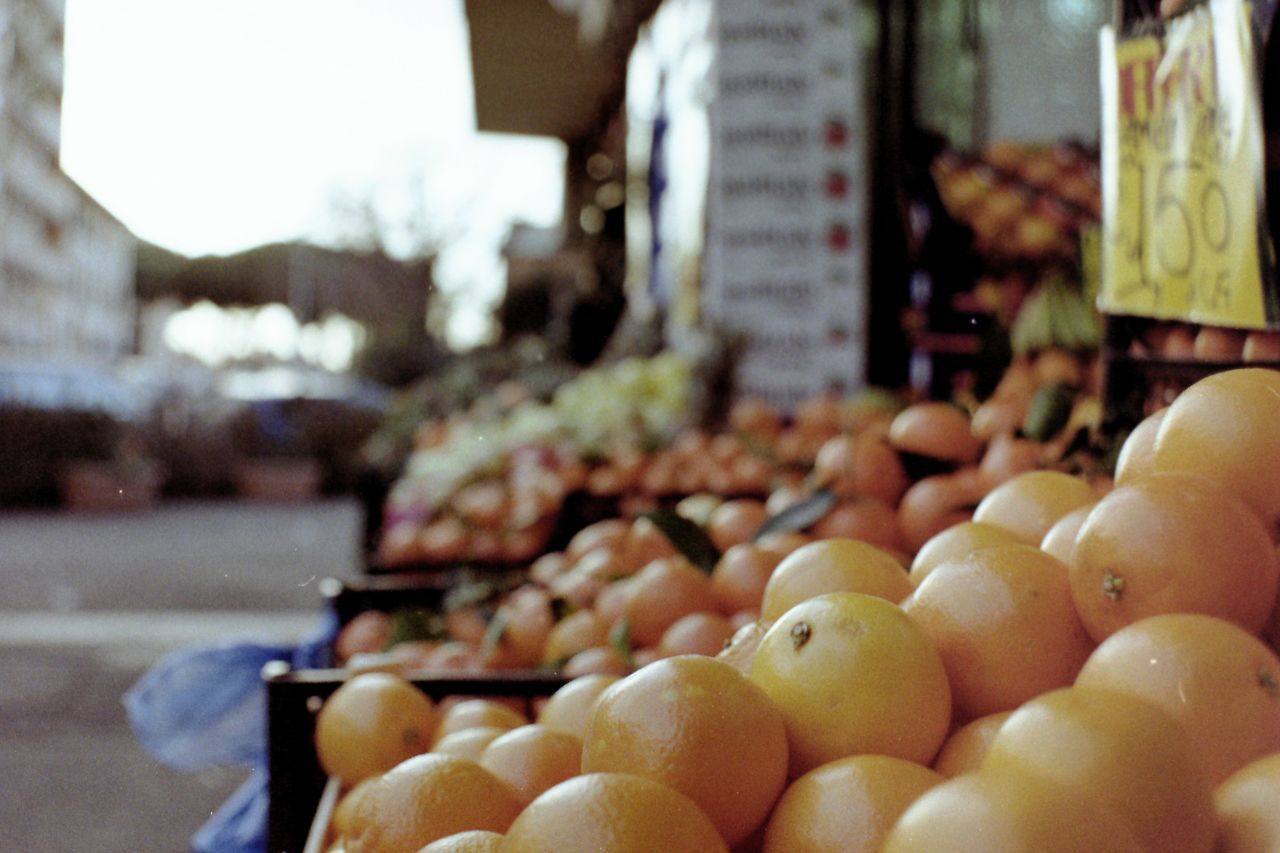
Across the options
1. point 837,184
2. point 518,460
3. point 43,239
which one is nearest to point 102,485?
point 518,460

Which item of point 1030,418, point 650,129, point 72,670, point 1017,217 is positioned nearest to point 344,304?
point 650,129

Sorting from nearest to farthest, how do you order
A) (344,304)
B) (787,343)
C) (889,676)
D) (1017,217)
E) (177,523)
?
(889,676)
(1017,217)
(787,343)
(177,523)
(344,304)

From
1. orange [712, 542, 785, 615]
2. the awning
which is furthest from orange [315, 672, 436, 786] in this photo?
the awning

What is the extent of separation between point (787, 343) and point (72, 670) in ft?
11.4

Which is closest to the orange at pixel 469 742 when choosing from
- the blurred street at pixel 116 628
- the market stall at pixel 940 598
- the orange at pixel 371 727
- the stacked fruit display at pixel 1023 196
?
the market stall at pixel 940 598

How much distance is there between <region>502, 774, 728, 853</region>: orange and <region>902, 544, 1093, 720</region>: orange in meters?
0.24

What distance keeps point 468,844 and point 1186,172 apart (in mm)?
1197

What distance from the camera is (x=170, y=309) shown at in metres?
21.6

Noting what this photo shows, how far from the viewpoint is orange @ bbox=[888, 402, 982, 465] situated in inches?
69.4

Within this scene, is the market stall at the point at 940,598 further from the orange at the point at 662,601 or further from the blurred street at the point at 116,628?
the blurred street at the point at 116,628

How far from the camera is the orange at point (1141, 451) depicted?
0.99m

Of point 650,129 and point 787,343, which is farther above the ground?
point 650,129

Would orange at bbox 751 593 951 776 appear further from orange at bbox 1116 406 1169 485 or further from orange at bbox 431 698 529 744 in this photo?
orange at bbox 431 698 529 744

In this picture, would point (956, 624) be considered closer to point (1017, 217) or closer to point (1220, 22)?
point (1220, 22)
